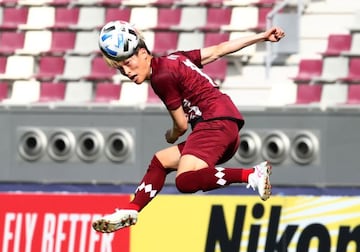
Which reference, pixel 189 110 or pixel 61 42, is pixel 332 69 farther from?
pixel 189 110

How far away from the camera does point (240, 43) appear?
8.86 m

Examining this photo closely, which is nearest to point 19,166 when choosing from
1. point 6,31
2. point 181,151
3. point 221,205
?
point 6,31

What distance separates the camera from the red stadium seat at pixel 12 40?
15453 millimetres

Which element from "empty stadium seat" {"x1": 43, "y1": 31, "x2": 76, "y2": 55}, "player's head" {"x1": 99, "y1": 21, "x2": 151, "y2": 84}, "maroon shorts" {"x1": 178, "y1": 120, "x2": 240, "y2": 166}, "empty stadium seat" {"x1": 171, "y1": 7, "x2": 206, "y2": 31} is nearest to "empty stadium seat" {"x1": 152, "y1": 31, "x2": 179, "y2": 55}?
"empty stadium seat" {"x1": 171, "y1": 7, "x2": 206, "y2": 31}

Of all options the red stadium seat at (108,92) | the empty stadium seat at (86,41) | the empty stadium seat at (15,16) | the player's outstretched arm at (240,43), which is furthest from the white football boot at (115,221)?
the empty stadium seat at (15,16)

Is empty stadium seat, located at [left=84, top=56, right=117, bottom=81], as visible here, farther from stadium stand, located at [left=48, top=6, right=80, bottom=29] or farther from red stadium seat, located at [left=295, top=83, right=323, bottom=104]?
red stadium seat, located at [left=295, top=83, right=323, bottom=104]

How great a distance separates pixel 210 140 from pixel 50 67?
21.1 ft

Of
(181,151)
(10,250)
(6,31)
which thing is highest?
(6,31)

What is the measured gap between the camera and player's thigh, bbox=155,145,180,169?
356 inches

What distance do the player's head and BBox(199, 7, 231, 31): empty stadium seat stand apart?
6016mm

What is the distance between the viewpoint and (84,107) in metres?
13.9

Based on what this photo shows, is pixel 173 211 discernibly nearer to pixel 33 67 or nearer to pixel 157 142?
pixel 157 142

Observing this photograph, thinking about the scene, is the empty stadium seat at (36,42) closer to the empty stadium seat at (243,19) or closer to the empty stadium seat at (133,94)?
the empty stadium seat at (133,94)

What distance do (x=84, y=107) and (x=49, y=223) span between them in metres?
3.59
